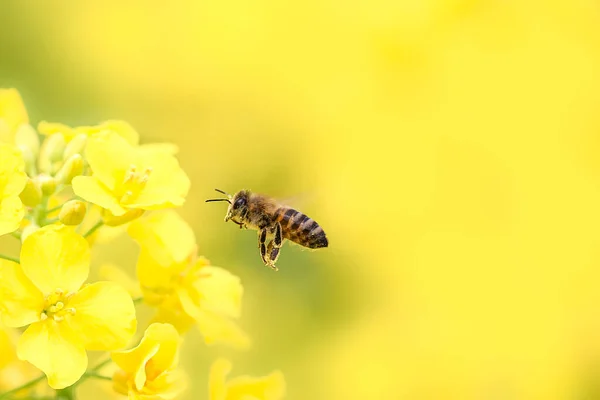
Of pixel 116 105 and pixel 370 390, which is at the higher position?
pixel 116 105

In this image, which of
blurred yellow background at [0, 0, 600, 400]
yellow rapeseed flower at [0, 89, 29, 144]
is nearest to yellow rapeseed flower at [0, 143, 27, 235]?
yellow rapeseed flower at [0, 89, 29, 144]

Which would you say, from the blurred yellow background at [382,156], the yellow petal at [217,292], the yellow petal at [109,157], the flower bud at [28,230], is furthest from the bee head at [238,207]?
the blurred yellow background at [382,156]

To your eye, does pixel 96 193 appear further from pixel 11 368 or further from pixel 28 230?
pixel 11 368

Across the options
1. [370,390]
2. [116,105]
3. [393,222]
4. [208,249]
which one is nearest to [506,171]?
[393,222]

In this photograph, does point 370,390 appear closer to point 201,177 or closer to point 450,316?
point 450,316

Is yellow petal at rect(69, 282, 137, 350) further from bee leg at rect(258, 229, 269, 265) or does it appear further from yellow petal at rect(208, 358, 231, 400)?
bee leg at rect(258, 229, 269, 265)

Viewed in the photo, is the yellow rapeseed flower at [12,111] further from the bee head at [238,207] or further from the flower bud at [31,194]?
the bee head at [238,207]

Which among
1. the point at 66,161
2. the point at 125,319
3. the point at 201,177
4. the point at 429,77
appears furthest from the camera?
the point at 429,77
